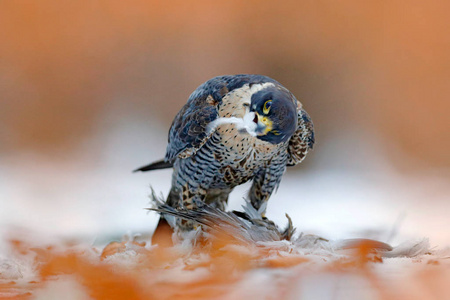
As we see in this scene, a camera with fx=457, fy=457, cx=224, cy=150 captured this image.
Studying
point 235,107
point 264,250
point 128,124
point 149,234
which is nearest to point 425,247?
point 264,250

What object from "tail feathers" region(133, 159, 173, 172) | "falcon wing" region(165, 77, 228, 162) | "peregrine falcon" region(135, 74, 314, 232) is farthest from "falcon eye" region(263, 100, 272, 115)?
"tail feathers" region(133, 159, 173, 172)

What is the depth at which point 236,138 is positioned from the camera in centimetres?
61

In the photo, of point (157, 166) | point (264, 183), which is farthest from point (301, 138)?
point (157, 166)

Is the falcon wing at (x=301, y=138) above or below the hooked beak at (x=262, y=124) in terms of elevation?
above

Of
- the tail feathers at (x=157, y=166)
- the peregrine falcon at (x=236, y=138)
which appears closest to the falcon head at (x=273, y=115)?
the peregrine falcon at (x=236, y=138)

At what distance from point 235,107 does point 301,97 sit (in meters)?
0.61

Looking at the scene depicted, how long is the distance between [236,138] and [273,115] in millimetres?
108

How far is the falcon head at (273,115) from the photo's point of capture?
0.52 m

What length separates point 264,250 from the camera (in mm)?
421

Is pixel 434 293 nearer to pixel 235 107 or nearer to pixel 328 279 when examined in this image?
pixel 328 279

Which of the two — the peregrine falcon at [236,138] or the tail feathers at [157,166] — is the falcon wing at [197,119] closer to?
the peregrine falcon at [236,138]

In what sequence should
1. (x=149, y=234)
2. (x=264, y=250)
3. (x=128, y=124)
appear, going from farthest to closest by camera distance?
(x=128, y=124) < (x=149, y=234) < (x=264, y=250)

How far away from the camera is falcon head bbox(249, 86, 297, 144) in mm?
516

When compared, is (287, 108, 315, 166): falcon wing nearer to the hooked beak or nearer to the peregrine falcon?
the peregrine falcon
